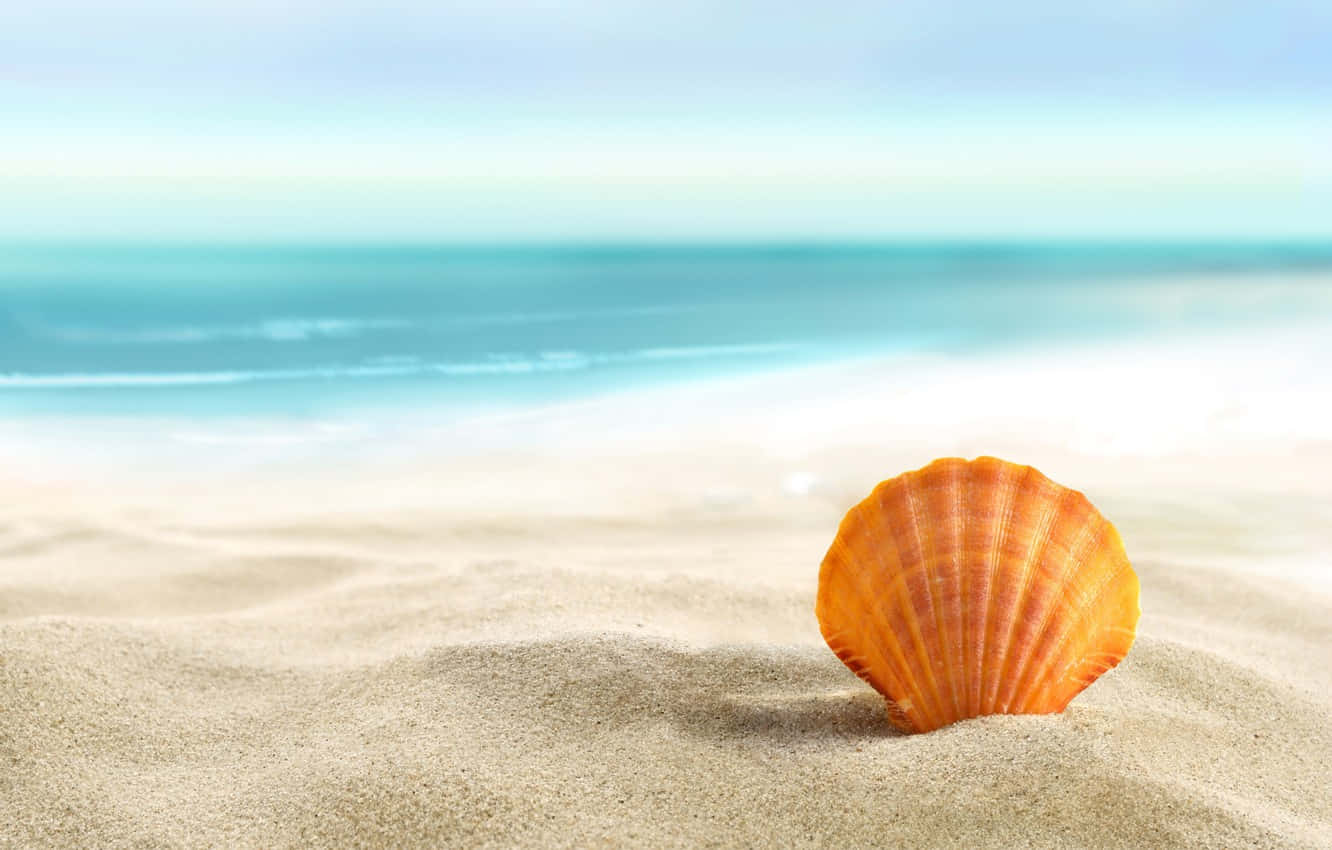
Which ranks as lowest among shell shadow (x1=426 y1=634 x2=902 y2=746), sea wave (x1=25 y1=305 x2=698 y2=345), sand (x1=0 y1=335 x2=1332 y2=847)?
sand (x1=0 y1=335 x2=1332 y2=847)

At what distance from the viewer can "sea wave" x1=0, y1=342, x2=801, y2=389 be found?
9.20 meters

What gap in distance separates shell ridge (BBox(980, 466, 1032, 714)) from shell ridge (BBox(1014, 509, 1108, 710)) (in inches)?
2.2

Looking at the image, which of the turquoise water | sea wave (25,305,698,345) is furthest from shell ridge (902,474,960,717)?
sea wave (25,305,698,345)

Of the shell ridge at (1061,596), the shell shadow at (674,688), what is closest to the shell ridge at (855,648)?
the shell shadow at (674,688)

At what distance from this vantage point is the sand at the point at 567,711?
1842 mm

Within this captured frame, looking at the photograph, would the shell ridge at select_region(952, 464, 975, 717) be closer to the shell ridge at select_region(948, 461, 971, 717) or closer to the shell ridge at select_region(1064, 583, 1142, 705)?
the shell ridge at select_region(948, 461, 971, 717)

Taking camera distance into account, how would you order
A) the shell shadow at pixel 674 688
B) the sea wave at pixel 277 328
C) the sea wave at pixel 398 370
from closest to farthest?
the shell shadow at pixel 674 688, the sea wave at pixel 398 370, the sea wave at pixel 277 328

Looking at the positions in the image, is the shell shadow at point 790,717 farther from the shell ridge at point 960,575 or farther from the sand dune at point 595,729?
the shell ridge at point 960,575

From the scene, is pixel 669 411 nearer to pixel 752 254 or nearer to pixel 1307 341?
pixel 1307 341

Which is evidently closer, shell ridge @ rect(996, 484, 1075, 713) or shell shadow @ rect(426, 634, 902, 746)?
shell ridge @ rect(996, 484, 1075, 713)

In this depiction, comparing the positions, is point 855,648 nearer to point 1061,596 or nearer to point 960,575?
point 960,575

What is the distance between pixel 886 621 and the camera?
2045mm

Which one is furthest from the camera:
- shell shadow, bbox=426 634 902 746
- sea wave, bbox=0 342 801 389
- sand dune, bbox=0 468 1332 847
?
sea wave, bbox=0 342 801 389

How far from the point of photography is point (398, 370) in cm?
1011
